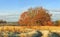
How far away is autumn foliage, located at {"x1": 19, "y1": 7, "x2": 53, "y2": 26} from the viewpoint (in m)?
7.06

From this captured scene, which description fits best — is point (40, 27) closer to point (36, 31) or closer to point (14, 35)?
point (36, 31)

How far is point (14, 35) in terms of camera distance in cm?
702

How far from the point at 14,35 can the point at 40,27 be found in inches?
33.9

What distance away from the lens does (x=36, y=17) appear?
7.09 m

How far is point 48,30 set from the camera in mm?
7023

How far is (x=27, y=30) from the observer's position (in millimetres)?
7090

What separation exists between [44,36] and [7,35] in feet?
3.83

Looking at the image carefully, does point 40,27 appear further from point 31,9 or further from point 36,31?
point 31,9

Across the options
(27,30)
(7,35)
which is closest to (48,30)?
(27,30)

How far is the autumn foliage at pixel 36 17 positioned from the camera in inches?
278

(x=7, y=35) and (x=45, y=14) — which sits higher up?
(x=45, y=14)

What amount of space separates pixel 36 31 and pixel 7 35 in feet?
3.04

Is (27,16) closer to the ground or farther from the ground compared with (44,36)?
farther from the ground

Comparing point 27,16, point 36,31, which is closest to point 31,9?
point 27,16
